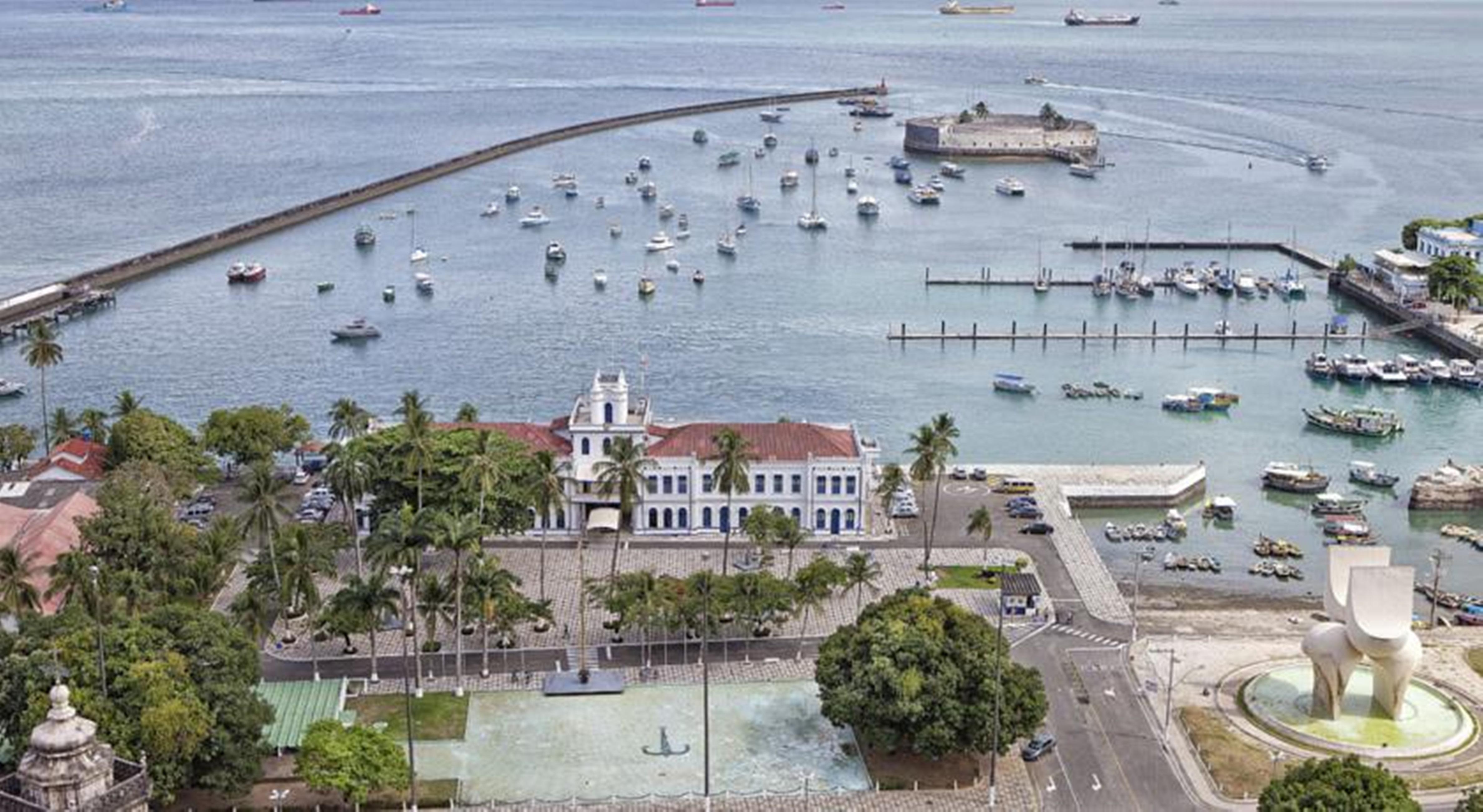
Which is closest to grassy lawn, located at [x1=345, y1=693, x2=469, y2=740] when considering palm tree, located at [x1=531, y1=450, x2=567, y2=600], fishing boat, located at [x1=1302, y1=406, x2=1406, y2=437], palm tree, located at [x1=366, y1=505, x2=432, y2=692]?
palm tree, located at [x1=366, y1=505, x2=432, y2=692]

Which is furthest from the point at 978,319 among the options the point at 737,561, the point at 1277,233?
the point at 737,561

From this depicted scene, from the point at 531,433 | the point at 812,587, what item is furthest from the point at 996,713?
the point at 531,433

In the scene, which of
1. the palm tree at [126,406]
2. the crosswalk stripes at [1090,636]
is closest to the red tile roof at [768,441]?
the crosswalk stripes at [1090,636]

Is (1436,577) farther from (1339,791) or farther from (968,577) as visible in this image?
(1339,791)

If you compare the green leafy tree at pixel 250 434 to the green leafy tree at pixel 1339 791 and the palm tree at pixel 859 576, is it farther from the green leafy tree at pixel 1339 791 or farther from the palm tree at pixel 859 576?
the green leafy tree at pixel 1339 791

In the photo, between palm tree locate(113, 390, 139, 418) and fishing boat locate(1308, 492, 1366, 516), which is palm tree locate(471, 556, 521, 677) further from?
fishing boat locate(1308, 492, 1366, 516)

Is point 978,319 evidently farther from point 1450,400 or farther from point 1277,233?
point 1277,233

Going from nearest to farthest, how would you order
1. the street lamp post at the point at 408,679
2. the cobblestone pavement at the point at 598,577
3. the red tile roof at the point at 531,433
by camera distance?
the street lamp post at the point at 408,679
the cobblestone pavement at the point at 598,577
the red tile roof at the point at 531,433
